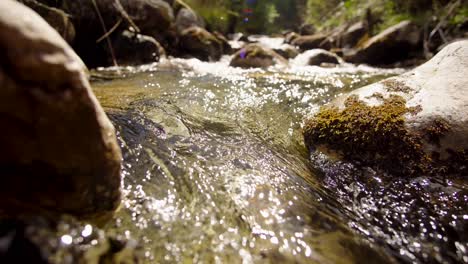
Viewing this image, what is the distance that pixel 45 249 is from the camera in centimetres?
117

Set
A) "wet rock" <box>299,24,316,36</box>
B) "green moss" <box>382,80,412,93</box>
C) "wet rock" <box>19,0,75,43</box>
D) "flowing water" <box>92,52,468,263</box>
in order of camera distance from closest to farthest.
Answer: "flowing water" <box>92,52,468,263</box> < "green moss" <box>382,80,412,93</box> < "wet rock" <box>19,0,75,43</box> < "wet rock" <box>299,24,316,36</box>

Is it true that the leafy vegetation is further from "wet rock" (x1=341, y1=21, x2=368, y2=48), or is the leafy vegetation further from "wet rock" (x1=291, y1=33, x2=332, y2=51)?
"wet rock" (x1=291, y1=33, x2=332, y2=51)

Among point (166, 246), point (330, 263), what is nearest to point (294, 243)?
point (330, 263)

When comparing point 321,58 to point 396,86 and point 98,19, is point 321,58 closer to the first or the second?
point 396,86

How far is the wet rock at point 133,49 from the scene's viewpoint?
25.0 feet

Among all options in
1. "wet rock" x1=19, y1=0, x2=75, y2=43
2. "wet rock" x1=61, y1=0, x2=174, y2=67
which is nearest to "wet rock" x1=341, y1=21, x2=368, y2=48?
"wet rock" x1=61, y1=0, x2=174, y2=67

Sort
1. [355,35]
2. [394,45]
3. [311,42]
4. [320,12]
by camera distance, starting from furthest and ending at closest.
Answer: [320,12], [311,42], [355,35], [394,45]

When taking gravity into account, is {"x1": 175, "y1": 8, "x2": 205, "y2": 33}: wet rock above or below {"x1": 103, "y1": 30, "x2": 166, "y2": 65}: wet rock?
above

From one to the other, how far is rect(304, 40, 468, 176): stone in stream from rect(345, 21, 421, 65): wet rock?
21.2 ft

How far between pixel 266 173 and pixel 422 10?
1143 centimetres

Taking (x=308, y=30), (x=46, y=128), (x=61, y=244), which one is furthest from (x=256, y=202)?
(x=308, y=30)

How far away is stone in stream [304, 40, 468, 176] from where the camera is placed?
2.15m

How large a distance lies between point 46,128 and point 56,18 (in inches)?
257

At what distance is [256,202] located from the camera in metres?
1.79
